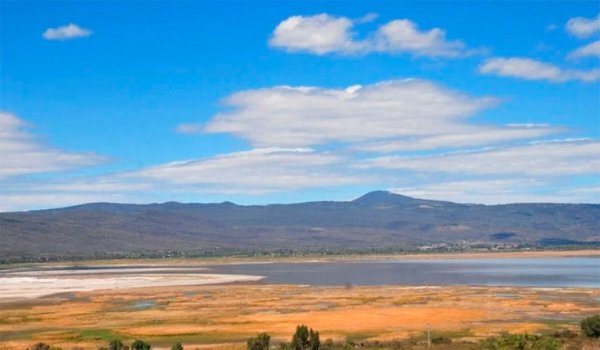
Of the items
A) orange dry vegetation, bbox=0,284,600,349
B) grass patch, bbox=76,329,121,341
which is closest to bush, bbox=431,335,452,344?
orange dry vegetation, bbox=0,284,600,349

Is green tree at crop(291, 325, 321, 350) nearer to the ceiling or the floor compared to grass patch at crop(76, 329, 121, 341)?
nearer to the ceiling

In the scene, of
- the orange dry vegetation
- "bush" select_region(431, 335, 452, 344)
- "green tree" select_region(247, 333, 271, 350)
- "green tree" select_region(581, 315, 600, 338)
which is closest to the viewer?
"green tree" select_region(247, 333, 271, 350)

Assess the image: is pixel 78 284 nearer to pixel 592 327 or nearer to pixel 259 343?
pixel 259 343

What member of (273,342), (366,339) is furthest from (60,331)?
(366,339)

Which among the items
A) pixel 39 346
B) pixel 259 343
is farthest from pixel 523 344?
pixel 39 346

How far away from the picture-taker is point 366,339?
5781cm

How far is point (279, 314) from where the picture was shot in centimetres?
7469

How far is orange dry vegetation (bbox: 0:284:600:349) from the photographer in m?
61.7

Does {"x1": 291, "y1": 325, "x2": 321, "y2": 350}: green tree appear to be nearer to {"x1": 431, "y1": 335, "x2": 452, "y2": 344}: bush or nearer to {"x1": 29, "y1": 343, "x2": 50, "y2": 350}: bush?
{"x1": 431, "y1": 335, "x2": 452, "y2": 344}: bush

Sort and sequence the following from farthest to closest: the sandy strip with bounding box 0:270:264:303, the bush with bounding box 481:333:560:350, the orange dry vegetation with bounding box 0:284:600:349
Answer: the sandy strip with bounding box 0:270:264:303 → the orange dry vegetation with bounding box 0:284:600:349 → the bush with bounding box 481:333:560:350

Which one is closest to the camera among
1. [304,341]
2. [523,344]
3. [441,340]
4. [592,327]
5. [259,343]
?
[523,344]

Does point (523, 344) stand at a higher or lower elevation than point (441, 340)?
higher

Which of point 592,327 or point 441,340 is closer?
point 592,327

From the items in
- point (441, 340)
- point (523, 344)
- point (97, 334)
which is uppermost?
point (523, 344)
